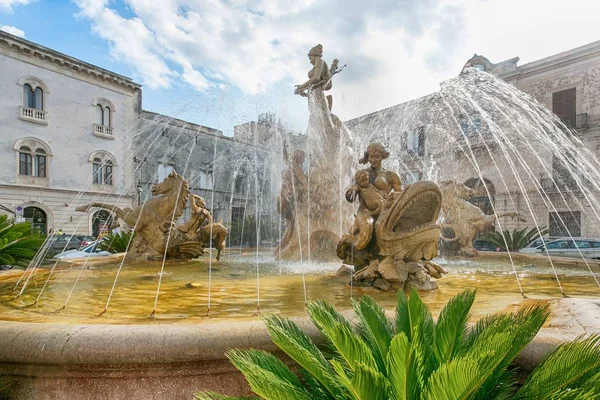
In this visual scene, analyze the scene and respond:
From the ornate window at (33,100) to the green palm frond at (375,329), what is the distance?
29884mm

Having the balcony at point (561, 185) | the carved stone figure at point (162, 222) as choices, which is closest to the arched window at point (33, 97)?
the carved stone figure at point (162, 222)

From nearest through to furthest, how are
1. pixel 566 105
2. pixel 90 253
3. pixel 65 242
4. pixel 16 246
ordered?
pixel 16 246 → pixel 90 253 → pixel 65 242 → pixel 566 105

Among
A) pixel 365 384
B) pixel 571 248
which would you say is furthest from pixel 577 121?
pixel 365 384

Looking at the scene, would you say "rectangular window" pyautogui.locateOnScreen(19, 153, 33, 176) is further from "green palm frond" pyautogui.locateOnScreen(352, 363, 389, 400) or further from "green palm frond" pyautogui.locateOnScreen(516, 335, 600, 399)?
"green palm frond" pyautogui.locateOnScreen(516, 335, 600, 399)

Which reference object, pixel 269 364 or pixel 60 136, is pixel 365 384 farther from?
pixel 60 136

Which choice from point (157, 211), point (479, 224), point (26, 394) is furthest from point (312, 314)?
point (479, 224)

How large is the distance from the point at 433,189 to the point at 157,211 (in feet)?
18.2

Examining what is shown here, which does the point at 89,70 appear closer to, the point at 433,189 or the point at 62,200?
the point at 62,200

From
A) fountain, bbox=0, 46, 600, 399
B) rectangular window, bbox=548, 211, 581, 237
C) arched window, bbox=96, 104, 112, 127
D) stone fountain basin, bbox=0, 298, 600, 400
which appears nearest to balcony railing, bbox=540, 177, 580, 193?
rectangular window, bbox=548, 211, 581, 237

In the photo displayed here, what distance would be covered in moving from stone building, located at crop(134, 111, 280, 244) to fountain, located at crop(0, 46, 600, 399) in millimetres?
20028

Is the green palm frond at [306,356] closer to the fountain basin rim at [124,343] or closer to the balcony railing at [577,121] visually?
the fountain basin rim at [124,343]

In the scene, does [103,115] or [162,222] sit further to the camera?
[103,115]

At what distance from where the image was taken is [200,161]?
3700 centimetres

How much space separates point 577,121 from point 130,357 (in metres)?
29.2
